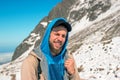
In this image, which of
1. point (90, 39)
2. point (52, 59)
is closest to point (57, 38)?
point (52, 59)

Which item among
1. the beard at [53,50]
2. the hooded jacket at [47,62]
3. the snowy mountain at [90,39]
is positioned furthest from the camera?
the snowy mountain at [90,39]

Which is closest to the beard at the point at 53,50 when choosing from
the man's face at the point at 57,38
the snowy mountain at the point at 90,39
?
the man's face at the point at 57,38

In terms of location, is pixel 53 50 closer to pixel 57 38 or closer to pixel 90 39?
pixel 57 38

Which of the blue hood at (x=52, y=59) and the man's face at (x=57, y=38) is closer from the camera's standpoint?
the blue hood at (x=52, y=59)

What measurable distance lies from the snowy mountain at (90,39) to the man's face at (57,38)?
1378 cm

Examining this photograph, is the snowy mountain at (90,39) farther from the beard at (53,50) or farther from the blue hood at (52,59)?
the beard at (53,50)

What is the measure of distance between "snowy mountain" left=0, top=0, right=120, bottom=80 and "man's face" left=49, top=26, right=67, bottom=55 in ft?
45.2

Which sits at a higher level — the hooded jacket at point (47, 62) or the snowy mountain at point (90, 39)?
the snowy mountain at point (90, 39)

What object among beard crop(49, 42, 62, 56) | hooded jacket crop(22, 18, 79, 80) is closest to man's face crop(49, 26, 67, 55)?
beard crop(49, 42, 62, 56)

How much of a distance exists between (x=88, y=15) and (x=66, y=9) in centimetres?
2760

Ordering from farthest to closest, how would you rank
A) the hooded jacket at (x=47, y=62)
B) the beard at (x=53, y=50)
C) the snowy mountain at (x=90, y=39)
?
the snowy mountain at (x=90, y=39)
the beard at (x=53, y=50)
the hooded jacket at (x=47, y=62)

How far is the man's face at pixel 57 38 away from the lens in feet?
15.8

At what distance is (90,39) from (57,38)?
50368mm

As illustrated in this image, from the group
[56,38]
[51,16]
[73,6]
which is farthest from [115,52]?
[51,16]
